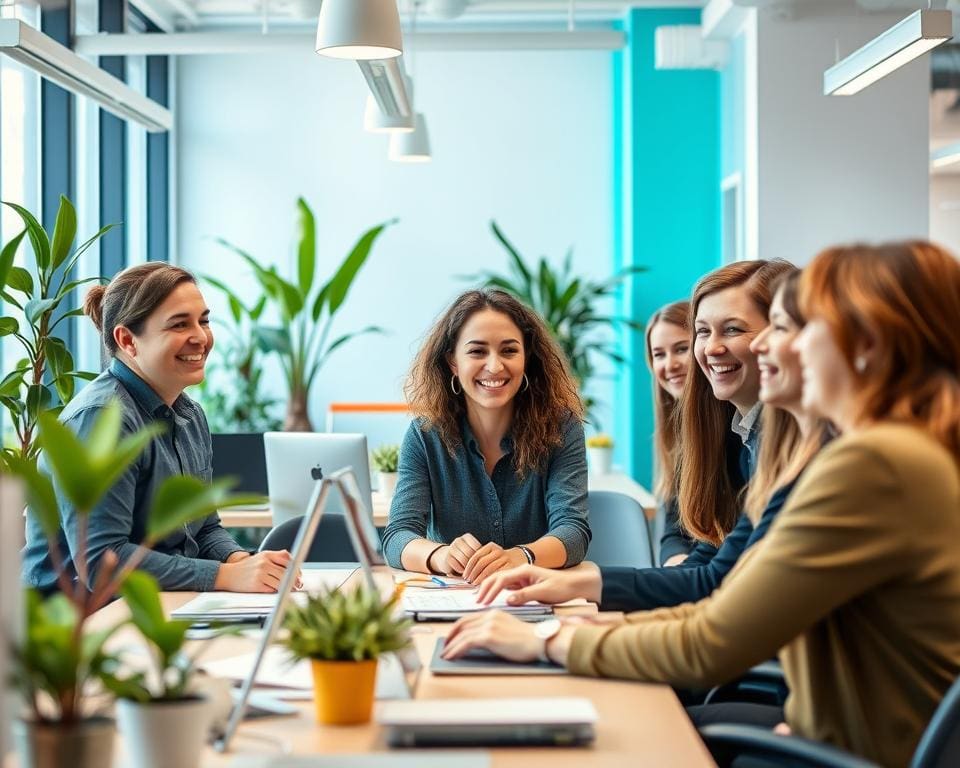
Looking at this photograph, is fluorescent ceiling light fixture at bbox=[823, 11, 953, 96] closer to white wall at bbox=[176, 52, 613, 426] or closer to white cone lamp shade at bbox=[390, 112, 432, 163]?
white cone lamp shade at bbox=[390, 112, 432, 163]

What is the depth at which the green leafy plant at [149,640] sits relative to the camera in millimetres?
1237

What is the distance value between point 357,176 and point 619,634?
19.6ft

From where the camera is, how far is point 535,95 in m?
7.41

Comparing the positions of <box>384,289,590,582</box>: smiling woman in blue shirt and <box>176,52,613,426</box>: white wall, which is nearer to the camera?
<box>384,289,590,582</box>: smiling woman in blue shirt

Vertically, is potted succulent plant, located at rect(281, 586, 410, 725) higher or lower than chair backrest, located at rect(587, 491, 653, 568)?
higher

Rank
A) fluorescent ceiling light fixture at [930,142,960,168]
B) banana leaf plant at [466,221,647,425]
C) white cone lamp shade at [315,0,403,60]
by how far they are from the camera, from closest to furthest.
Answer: white cone lamp shade at [315,0,403,60], fluorescent ceiling light fixture at [930,142,960,168], banana leaf plant at [466,221,647,425]

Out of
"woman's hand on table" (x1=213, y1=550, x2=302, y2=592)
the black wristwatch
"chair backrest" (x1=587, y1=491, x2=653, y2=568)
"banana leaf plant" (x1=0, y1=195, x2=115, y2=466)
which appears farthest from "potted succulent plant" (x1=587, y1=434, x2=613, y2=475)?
"woman's hand on table" (x1=213, y1=550, x2=302, y2=592)

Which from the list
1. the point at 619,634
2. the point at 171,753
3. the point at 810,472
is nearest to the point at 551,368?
the point at 619,634

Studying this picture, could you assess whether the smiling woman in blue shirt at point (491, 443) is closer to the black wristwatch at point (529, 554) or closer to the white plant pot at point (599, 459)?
the black wristwatch at point (529, 554)

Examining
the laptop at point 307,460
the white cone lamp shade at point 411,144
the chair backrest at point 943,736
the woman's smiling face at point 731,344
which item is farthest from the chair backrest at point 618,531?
the white cone lamp shade at point 411,144

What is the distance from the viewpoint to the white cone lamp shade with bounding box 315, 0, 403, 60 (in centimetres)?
306

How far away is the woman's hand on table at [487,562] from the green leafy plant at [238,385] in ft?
14.1

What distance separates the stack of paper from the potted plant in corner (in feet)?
2.37

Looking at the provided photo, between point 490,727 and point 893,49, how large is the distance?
3.07 metres
